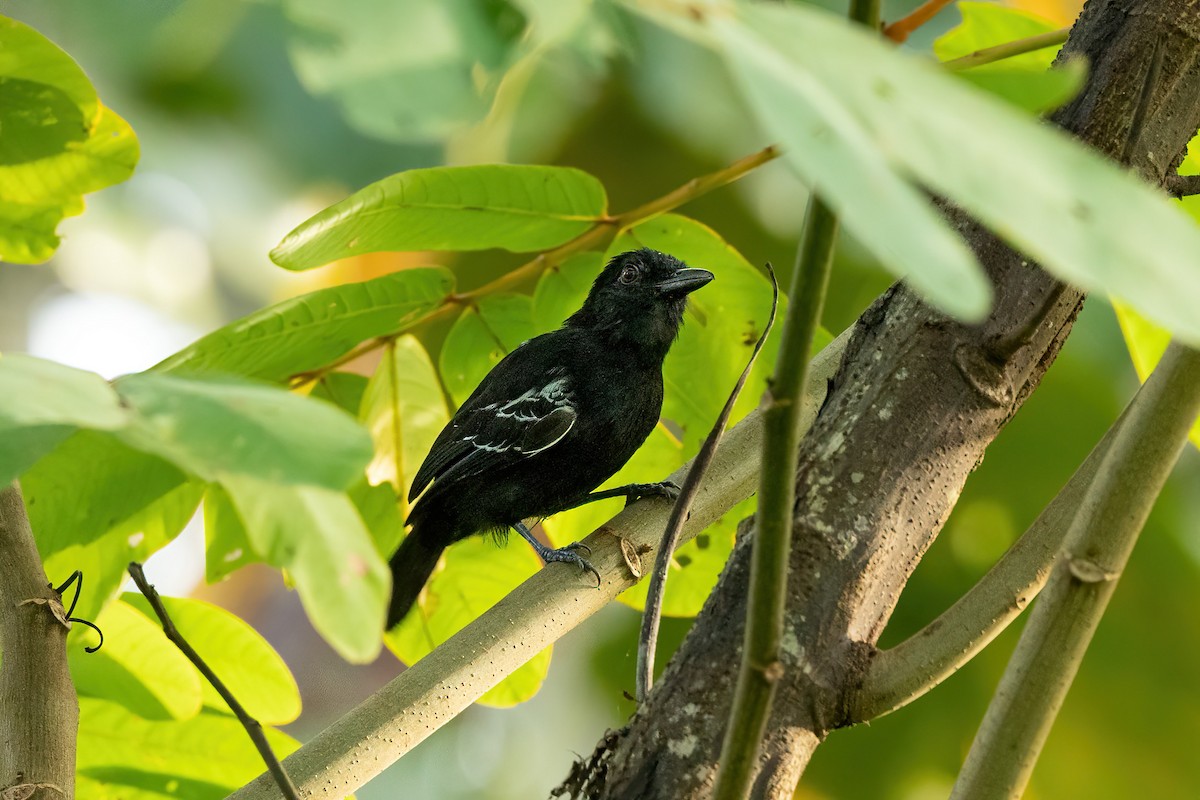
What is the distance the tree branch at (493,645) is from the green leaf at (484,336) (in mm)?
401

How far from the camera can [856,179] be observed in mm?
481

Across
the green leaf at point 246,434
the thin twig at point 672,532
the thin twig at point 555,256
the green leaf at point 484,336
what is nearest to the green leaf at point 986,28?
the thin twig at point 555,256

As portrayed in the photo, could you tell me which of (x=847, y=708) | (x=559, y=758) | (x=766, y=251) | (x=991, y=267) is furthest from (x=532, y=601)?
(x=559, y=758)

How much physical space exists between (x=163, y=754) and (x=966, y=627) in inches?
49.6

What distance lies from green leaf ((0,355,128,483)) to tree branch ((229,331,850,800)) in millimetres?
805

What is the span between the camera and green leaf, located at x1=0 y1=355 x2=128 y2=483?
62 centimetres

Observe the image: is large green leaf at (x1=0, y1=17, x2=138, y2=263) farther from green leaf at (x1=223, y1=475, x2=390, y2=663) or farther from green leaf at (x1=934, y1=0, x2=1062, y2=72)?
green leaf at (x1=934, y1=0, x2=1062, y2=72)

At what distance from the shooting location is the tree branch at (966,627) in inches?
50.2

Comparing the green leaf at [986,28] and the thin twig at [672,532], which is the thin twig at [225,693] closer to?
the thin twig at [672,532]

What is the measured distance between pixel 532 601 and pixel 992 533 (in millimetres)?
2170

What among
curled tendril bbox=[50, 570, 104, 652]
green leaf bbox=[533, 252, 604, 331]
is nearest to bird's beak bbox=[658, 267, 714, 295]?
green leaf bbox=[533, 252, 604, 331]

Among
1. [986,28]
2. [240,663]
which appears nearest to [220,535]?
[240,663]

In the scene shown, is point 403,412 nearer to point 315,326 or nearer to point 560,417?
point 315,326

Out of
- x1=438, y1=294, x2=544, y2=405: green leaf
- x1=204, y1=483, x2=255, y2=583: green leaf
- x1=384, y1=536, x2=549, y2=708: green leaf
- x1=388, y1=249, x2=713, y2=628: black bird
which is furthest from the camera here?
x1=388, y1=249, x2=713, y2=628: black bird
